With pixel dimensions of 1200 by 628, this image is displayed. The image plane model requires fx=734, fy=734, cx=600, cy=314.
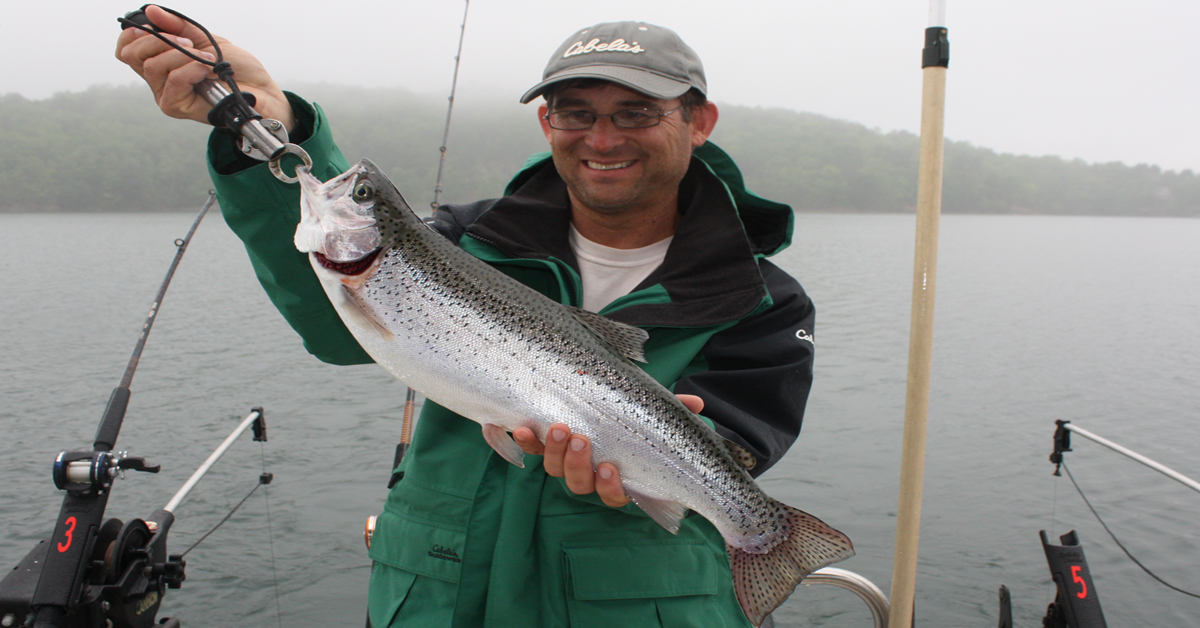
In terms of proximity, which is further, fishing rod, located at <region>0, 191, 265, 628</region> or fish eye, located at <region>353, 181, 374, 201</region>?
fishing rod, located at <region>0, 191, 265, 628</region>

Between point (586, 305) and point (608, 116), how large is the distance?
0.78 meters

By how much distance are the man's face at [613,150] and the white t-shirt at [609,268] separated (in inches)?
8.3

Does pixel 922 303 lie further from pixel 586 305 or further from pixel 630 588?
pixel 630 588

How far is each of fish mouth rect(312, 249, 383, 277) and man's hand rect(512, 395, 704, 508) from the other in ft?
2.30

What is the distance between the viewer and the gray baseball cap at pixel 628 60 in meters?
2.83

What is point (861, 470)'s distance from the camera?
41.6 ft

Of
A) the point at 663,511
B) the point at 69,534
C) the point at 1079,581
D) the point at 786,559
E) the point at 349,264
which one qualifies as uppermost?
the point at 349,264

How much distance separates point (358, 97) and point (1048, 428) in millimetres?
85782

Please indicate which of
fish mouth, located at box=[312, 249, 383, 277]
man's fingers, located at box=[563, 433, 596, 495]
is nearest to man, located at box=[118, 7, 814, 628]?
man's fingers, located at box=[563, 433, 596, 495]

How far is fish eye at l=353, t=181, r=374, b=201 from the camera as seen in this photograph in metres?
2.31

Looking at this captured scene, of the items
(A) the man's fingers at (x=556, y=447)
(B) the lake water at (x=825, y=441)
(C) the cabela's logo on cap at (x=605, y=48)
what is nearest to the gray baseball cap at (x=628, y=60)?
(C) the cabela's logo on cap at (x=605, y=48)

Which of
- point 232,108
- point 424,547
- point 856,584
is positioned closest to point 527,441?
point 424,547

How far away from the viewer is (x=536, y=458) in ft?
8.70

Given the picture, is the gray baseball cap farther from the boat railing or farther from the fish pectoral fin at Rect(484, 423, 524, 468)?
the boat railing
